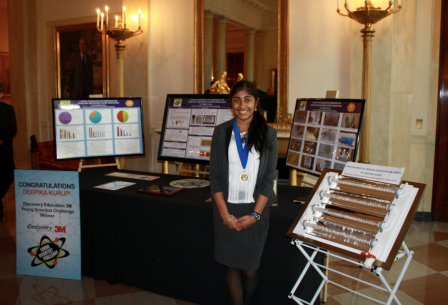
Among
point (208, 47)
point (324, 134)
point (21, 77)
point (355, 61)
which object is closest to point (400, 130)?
point (355, 61)

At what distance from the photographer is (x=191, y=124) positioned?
3.32m

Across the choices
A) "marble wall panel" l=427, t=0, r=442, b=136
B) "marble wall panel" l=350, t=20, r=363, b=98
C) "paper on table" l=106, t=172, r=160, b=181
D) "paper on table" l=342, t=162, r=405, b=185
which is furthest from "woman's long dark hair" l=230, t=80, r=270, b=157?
"marble wall panel" l=427, t=0, r=442, b=136

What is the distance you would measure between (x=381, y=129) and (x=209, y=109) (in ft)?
7.48

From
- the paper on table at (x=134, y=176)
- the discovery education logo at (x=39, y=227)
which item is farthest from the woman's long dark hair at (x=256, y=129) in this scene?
the discovery education logo at (x=39, y=227)

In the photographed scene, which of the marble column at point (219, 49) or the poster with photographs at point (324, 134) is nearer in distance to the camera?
the poster with photographs at point (324, 134)

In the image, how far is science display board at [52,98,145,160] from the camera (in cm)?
364

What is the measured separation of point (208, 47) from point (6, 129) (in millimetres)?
2877

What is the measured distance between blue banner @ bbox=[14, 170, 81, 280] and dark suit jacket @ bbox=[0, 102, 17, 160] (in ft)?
5.67

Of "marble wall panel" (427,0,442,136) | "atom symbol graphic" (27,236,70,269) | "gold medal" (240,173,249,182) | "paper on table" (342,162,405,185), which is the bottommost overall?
"atom symbol graphic" (27,236,70,269)

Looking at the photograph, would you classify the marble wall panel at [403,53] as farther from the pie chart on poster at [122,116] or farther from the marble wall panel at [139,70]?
A: the marble wall panel at [139,70]

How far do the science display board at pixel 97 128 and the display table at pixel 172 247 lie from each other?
2.67ft

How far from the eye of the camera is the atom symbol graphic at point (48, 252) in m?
2.89

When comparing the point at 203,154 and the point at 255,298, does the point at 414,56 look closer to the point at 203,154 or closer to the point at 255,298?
the point at 203,154

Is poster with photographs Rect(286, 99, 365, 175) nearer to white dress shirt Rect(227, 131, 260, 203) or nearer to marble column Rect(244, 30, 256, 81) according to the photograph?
white dress shirt Rect(227, 131, 260, 203)
